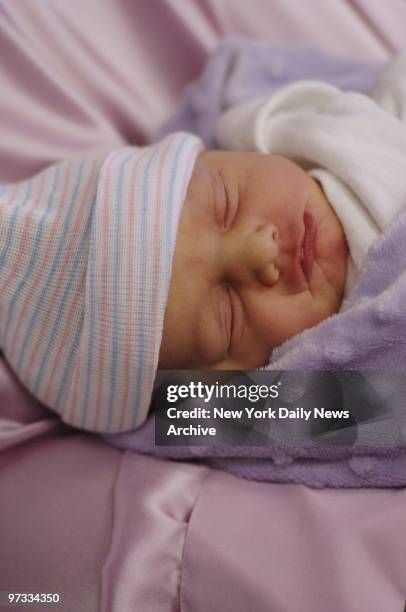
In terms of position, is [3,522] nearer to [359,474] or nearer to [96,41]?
[359,474]

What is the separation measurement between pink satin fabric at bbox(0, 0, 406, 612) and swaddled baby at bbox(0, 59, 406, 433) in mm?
123

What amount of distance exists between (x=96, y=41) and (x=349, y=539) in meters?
1.03

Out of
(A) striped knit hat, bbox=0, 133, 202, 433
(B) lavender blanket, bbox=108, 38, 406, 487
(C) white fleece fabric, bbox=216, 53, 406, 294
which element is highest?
(A) striped knit hat, bbox=0, 133, 202, 433

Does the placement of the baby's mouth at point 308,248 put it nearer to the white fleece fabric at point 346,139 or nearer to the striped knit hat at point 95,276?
the white fleece fabric at point 346,139

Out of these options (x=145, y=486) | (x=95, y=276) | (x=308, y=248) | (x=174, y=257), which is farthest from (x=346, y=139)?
(x=145, y=486)

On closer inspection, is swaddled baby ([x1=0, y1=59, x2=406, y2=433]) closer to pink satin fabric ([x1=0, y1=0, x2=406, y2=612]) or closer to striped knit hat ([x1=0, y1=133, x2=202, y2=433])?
striped knit hat ([x1=0, y1=133, x2=202, y2=433])

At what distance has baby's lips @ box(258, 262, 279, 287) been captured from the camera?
0.96 meters

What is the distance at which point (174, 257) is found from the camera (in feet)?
3.18

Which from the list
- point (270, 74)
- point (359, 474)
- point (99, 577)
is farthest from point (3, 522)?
point (270, 74)

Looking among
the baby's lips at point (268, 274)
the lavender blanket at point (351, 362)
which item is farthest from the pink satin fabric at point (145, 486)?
the baby's lips at point (268, 274)

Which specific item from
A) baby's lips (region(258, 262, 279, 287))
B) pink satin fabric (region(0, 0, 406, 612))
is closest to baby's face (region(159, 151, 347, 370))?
baby's lips (region(258, 262, 279, 287))

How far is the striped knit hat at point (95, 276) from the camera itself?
0.95 meters

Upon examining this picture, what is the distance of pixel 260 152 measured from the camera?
117 cm

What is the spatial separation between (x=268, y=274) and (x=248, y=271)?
31 mm
